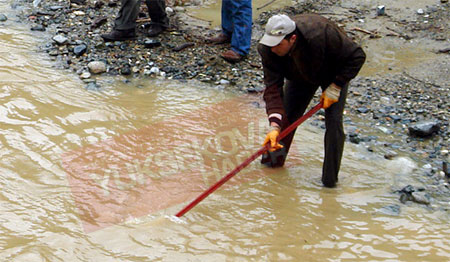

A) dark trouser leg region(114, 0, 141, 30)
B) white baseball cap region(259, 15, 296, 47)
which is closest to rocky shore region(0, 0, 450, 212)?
dark trouser leg region(114, 0, 141, 30)

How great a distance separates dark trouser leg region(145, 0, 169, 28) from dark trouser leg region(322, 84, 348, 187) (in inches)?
129

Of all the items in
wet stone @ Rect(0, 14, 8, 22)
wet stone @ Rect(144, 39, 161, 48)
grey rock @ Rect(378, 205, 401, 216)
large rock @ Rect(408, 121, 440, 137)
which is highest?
wet stone @ Rect(0, 14, 8, 22)

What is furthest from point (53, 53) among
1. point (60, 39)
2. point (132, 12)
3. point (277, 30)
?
point (277, 30)

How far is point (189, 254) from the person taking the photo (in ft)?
9.00

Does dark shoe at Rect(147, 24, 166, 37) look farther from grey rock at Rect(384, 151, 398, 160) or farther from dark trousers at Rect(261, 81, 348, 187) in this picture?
grey rock at Rect(384, 151, 398, 160)

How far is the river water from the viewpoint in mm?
2803

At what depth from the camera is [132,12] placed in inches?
219

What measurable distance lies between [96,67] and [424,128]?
3.62 m

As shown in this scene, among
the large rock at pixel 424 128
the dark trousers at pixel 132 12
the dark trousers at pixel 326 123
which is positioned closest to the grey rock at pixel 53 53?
the dark trousers at pixel 132 12

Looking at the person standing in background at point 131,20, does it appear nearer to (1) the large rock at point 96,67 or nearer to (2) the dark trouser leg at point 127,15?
(2) the dark trouser leg at point 127,15

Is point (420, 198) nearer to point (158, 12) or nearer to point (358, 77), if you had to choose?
point (358, 77)

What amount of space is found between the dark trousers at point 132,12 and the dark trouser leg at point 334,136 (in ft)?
10.8

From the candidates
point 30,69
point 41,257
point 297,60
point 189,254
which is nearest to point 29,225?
point 41,257

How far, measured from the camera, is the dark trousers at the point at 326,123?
10.6 feet
